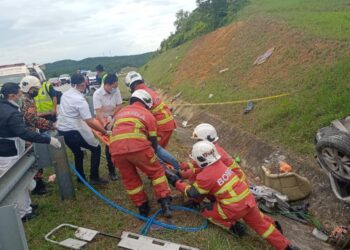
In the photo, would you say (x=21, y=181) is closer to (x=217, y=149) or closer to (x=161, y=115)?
(x=217, y=149)

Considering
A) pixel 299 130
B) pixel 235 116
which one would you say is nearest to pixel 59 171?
pixel 299 130

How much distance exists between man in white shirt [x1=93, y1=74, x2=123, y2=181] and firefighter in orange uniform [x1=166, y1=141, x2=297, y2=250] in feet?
7.34

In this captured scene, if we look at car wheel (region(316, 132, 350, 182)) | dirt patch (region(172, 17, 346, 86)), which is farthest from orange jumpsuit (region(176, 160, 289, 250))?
dirt patch (region(172, 17, 346, 86))

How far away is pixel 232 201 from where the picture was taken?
175 inches

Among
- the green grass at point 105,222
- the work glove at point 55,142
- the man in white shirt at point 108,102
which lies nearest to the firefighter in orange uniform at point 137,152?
the green grass at point 105,222

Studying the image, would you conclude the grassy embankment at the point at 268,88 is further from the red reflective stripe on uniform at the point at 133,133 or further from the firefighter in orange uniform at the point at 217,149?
the red reflective stripe on uniform at the point at 133,133

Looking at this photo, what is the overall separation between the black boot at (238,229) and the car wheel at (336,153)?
1646mm

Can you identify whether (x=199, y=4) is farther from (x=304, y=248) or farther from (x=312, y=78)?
(x=304, y=248)

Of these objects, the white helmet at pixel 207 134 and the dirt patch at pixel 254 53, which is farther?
the dirt patch at pixel 254 53

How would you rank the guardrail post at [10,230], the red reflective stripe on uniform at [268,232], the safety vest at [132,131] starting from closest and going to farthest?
the guardrail post at [10,230], the red reflective stripe on uniform at [268,232], the safety vest at [132,131]

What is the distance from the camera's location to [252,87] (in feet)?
39.2

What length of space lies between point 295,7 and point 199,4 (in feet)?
22.2

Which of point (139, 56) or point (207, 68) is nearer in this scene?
point (207, 68)

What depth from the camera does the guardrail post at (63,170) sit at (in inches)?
205
